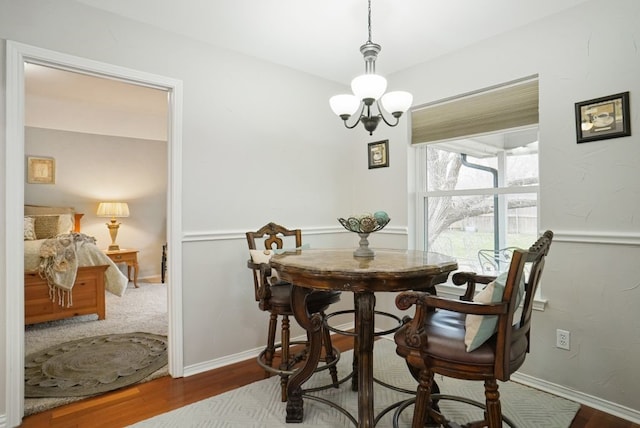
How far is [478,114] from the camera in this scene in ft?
9.09

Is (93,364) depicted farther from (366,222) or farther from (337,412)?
(366,222)

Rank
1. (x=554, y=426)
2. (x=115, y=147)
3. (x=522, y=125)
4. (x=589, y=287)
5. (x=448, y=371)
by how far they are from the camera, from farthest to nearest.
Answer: (x=115, y=147) < (x=522, y=125) < (x=589, y=287) < (x=554, y=426) < (x=448, y=371)

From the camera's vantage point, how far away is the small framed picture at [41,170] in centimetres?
522

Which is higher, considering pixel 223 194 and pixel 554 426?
pixel 223 194

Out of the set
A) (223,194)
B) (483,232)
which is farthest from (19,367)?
(483,232)

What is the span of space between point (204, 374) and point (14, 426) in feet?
3.41

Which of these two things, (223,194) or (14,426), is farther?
(223,194)

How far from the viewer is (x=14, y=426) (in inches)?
77.0

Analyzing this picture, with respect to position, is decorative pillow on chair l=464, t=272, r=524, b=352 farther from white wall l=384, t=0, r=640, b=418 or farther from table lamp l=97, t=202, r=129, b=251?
table lamp l=97, t=202, r=129, b=251

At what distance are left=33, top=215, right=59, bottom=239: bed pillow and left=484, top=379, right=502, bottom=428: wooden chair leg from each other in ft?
18.3

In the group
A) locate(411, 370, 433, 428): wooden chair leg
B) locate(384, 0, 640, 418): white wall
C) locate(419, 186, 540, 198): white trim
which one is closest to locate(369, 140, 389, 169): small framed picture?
locate(419, 186, 540, 198): white trim

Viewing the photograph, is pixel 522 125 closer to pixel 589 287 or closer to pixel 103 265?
pixel 589 287

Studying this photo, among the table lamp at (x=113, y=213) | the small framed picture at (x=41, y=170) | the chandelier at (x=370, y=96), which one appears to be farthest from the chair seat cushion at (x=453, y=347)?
the small framed picture at (x=41, y=170)

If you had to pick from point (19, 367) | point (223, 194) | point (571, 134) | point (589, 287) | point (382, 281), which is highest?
point (571, 134)
